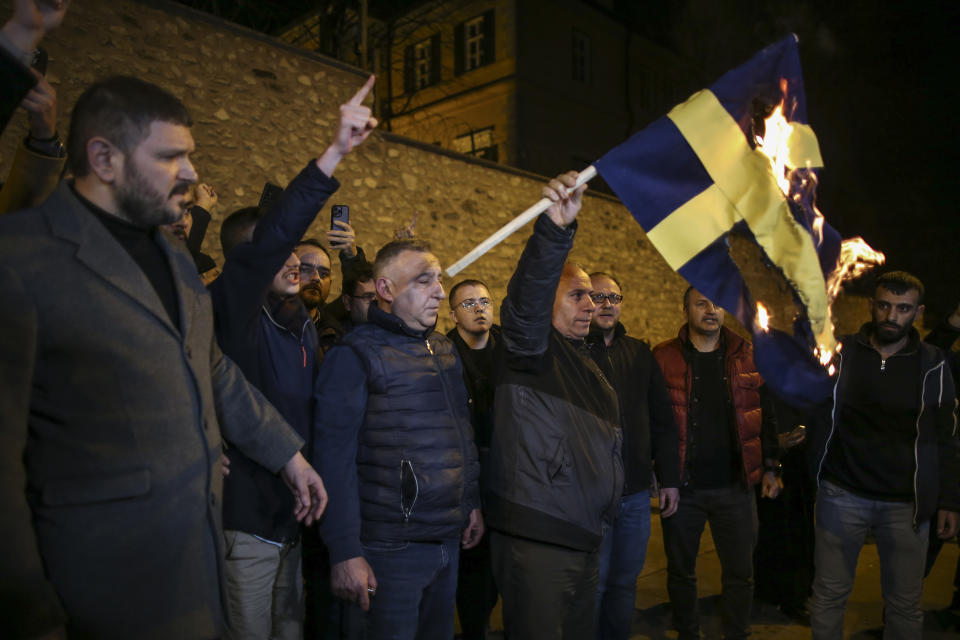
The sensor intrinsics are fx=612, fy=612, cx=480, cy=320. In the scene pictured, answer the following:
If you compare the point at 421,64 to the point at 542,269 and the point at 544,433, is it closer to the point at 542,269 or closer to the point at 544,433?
the point at 542,269

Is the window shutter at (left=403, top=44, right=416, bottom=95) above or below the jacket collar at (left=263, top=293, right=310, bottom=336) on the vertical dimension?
above

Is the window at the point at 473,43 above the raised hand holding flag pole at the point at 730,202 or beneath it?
above

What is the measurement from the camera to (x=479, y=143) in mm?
19969

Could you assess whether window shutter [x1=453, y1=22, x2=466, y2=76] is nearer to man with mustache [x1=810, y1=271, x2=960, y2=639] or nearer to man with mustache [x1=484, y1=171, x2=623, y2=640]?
man with mustache [x1=810, y1=271, x2=960, y2=639]

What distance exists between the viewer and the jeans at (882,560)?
3.45m

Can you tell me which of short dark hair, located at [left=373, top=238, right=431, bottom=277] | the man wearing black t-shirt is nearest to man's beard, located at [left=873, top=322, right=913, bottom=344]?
the man wearing black t-shirt

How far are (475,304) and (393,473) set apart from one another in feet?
6.34

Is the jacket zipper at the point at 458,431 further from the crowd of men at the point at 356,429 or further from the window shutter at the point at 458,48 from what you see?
the window shutter at the point at 458,48

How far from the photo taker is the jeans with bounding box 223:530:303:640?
2.43 m

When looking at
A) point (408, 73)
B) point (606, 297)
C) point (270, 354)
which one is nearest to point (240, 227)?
point (270, 354)

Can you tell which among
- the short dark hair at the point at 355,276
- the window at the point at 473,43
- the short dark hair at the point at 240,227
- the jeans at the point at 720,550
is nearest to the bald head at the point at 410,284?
the short dark hair at the point at 240,227

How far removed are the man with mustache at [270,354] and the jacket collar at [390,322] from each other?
35 centimetres

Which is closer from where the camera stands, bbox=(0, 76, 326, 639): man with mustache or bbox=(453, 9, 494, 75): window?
bbox=(0, 76, 326, 639): man with mustache

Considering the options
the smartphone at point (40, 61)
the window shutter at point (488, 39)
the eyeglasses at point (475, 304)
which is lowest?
the eyeglasses at point (475, 304)
